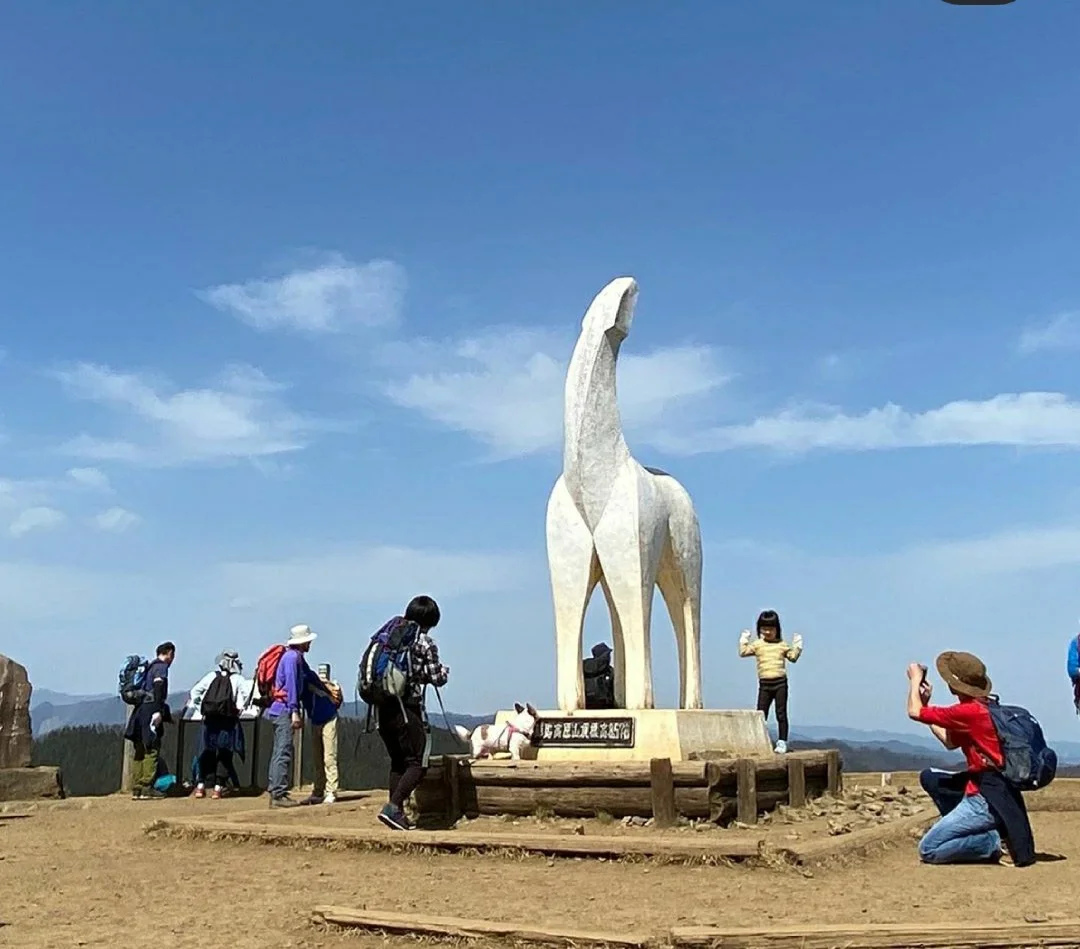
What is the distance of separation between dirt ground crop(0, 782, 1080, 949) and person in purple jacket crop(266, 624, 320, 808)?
211 centimetres

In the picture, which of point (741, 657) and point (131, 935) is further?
point (741, 657)

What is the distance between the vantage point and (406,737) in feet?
27.0

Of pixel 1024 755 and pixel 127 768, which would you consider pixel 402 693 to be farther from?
pixel 127 768

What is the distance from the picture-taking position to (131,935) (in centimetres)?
532

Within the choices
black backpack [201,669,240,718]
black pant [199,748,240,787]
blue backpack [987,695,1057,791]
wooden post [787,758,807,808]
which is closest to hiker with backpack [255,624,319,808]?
black backpack [201,669,240,718]

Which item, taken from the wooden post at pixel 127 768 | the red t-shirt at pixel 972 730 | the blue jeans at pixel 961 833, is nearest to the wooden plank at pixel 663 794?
the blue jeans at pixel 961 833

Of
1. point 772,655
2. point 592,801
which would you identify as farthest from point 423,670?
point 772,655

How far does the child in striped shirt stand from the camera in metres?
12.0

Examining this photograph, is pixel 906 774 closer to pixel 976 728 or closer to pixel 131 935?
pixel 976 728

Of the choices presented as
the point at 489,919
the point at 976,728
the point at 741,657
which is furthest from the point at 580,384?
the point at 489,919

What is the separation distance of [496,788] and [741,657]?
412 cm

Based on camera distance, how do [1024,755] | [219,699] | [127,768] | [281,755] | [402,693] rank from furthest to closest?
[127,768]
[219,699]
[281,755]
[402,693]
[1024,755]

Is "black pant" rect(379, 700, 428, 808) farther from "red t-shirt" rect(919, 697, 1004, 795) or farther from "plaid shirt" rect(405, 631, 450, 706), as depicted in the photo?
"red t-shirt" rect(919, 697, 1004, 795)

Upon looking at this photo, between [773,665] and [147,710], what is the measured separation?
699cm
